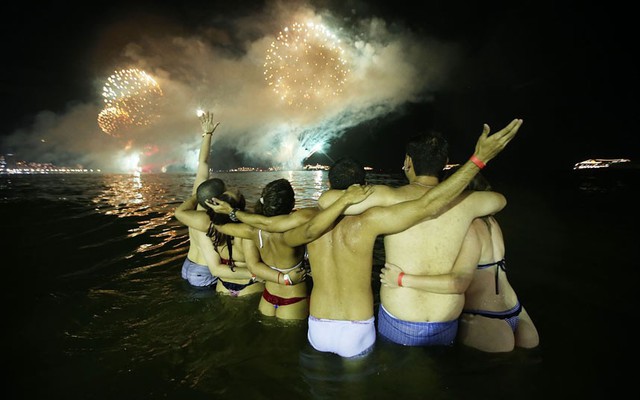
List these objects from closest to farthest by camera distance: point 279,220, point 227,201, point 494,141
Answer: point 494,141 < point 279,220 < point 227,201

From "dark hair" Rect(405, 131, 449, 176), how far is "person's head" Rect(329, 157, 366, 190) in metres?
0.63

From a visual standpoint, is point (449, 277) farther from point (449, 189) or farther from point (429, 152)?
point (429, 152)

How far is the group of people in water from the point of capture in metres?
2.92

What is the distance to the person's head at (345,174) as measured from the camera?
3320 millimetres

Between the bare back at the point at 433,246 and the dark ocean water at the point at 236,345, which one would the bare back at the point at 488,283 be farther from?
the dark ocean water at the point at 236,345

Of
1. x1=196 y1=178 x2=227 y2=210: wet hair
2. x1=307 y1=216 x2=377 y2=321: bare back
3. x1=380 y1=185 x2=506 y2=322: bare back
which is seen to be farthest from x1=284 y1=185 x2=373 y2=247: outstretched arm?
x1=196 y1=178 x2=227 y2=210: wet hair

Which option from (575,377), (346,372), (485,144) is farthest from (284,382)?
(575,377)

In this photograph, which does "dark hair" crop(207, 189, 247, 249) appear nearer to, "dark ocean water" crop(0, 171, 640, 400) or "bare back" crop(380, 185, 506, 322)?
"dark ocean water" crop(0, 171, 640, 400)

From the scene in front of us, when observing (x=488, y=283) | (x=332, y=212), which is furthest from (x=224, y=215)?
(x=488, y=283)

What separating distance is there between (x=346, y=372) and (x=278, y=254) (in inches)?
70.4

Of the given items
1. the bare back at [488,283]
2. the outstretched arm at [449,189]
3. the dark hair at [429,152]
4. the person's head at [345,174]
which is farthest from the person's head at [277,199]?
the bare back at [488,283]

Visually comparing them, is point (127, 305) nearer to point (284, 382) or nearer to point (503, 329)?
point (284, 382)

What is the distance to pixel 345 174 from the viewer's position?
3314mm

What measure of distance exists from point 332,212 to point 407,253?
3.45ft
